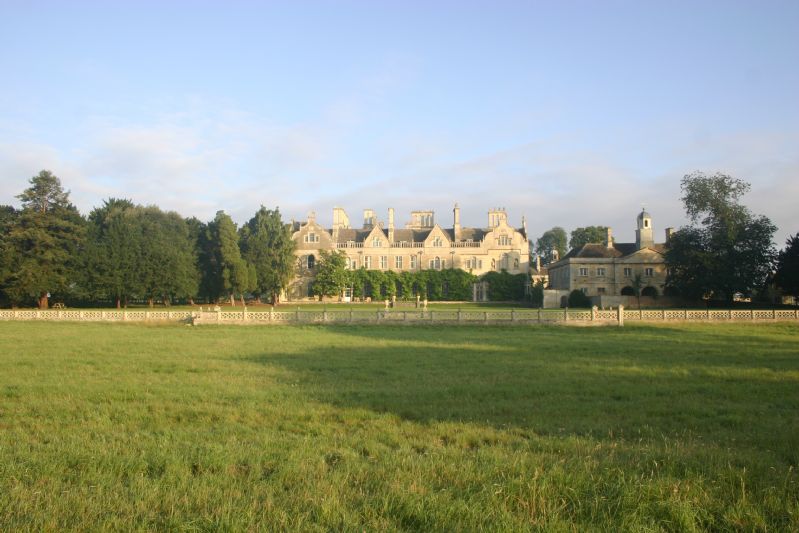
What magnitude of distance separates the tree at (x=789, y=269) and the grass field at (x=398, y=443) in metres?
43.2

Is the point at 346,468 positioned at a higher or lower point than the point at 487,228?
lower

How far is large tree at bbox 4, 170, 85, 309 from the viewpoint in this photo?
52.2 m

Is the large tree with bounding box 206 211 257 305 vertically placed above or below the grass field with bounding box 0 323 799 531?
above

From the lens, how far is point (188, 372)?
1461 cm

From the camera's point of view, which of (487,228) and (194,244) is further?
(487,228)

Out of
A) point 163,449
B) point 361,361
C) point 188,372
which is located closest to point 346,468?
point 163,449

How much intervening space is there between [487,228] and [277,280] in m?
31.4

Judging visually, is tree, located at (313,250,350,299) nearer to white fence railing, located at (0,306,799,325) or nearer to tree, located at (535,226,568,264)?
white fence railing, located at (0,306,799,325)

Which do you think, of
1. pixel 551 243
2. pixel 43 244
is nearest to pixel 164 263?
pixel 43 244

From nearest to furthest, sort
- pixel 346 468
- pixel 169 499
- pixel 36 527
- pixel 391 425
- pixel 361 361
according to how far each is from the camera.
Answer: pixel 36 527, pixel 169 499, pixel 346 468, pixel 391 425, pixel 361 361

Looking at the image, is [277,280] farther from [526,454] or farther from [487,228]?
[526,454]

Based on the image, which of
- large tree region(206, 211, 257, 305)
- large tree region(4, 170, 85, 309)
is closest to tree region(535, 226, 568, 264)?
large tree region(206, 211, 257, 305)

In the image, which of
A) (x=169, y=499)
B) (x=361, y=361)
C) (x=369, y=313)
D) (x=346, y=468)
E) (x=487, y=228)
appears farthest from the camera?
(x=487, y=228)

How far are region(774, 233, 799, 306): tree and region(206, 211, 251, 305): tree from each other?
54.5 meters
